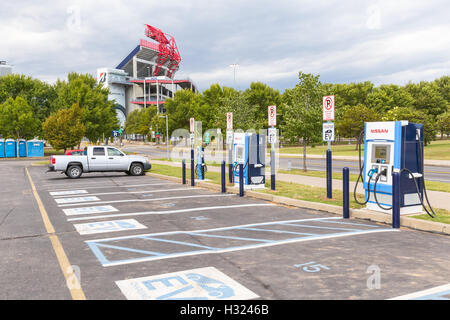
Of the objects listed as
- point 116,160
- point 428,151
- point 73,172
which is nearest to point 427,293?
point 116,160

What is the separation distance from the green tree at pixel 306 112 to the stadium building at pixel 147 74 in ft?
322

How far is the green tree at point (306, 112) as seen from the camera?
2250cm

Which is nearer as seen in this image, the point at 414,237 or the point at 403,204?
the point at 414,237

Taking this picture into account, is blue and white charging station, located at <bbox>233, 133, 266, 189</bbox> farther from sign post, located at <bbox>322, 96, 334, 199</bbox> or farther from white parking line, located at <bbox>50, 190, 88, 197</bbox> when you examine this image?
white parking line, located at <bbox>50, 190, 88, 197</bbox>

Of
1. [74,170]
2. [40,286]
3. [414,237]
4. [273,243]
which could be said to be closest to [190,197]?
[273,243]

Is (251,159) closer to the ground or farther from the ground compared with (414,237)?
farther from the ground

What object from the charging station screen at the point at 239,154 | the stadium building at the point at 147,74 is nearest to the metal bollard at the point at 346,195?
the charging station screen at the point at 239,154

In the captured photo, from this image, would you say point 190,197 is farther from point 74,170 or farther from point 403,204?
point 74,170

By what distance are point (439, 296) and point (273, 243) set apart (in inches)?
120

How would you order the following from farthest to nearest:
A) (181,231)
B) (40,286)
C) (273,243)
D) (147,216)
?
(147,216), (181,231), (273,243), (40,286)

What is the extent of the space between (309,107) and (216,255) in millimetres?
18198

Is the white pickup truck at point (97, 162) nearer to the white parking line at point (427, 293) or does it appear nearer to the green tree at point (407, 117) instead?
the white parking line at point (427, 293)

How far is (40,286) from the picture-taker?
493cm

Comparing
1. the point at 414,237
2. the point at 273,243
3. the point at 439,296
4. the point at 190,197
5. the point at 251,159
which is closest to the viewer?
the point at 439,296
